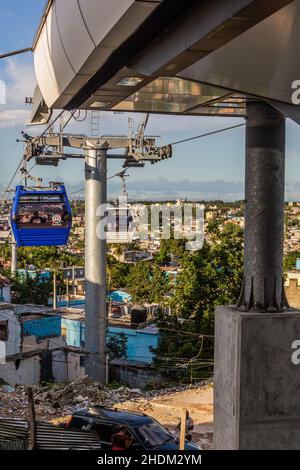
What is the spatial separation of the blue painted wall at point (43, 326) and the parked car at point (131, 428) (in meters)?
19.2

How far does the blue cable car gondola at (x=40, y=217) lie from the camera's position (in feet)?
60.1

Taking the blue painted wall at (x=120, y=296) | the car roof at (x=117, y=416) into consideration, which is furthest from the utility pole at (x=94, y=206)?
the blue painted wall at (x=120, y=296)

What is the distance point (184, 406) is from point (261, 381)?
11.2 meters

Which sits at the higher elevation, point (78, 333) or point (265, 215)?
point (265, 215)

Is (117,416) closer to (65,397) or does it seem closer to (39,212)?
(65,397)

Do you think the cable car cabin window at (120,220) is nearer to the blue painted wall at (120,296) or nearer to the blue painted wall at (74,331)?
the blue painted wall at (74,331)

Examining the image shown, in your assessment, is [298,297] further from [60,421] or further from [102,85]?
[102,85]

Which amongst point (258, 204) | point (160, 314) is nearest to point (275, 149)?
point (258, 204)

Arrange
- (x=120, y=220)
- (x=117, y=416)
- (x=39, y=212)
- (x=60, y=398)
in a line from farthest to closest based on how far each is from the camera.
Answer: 1. (x=120, y=220)
2. (x=39, y=212)
3. (x=60, y=398)
4. (x=117, y=416)

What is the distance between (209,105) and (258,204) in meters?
2.02

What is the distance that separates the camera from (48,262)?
64.0 metres

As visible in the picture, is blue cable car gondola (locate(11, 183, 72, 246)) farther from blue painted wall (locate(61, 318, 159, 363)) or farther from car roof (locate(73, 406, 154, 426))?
blue painted wall (locate(61, 318, 159, 363))

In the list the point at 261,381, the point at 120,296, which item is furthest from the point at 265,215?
the point at 120,296

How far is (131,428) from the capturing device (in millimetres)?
10484
